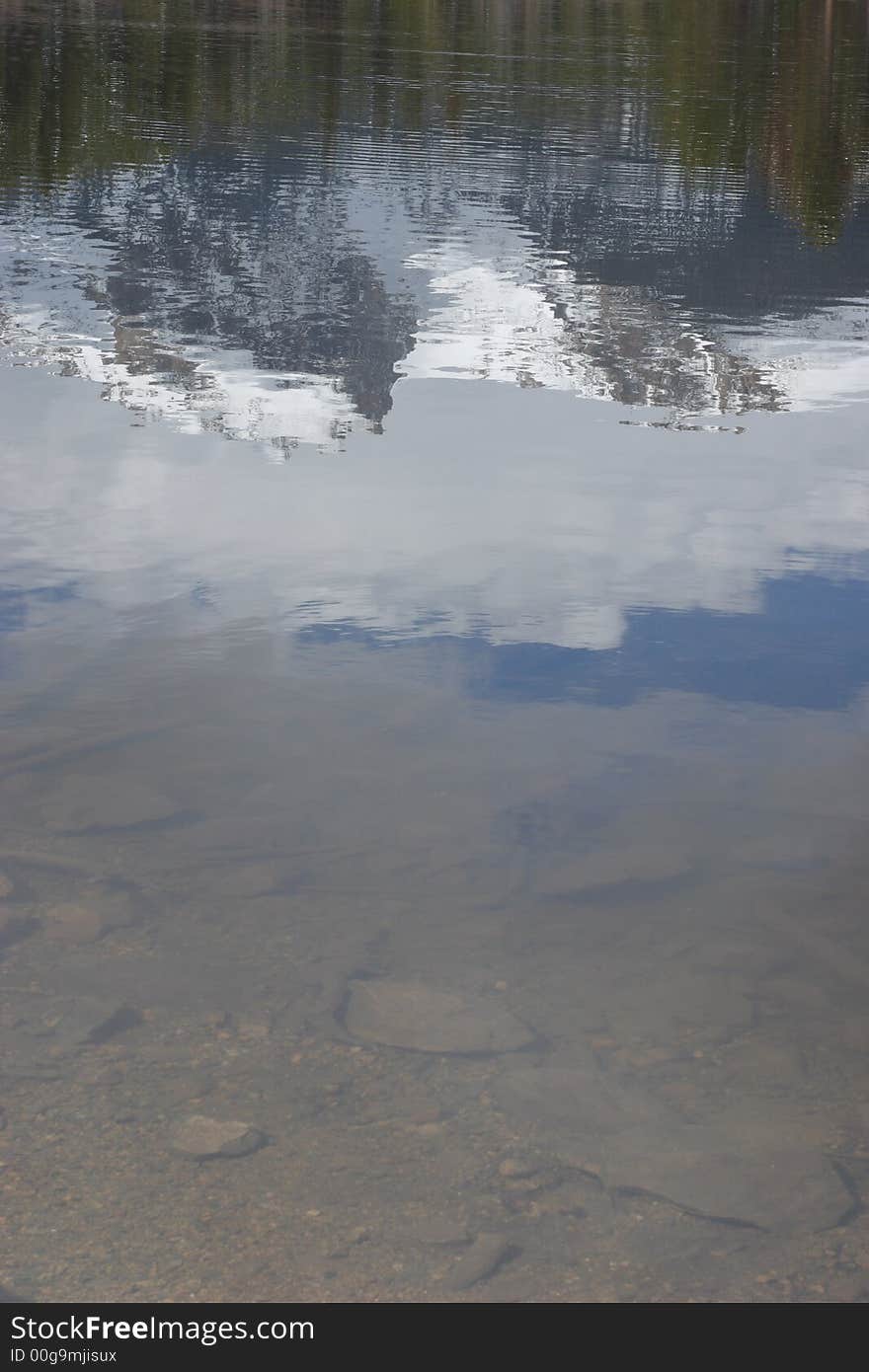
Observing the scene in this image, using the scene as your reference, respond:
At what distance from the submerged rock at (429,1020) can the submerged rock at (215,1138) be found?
1.87 feet

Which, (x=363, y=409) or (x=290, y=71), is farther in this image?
(x=290, y=71)

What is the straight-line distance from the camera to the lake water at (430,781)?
432 centimetres

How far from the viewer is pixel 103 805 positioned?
627 centimetres

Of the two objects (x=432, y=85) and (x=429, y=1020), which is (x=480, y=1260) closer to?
(x=429, y=1020)

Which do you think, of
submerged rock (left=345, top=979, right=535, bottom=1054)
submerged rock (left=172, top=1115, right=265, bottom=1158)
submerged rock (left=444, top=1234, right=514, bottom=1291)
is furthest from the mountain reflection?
submerged rock (left=444, top=1234, right=514, bottom=1291)

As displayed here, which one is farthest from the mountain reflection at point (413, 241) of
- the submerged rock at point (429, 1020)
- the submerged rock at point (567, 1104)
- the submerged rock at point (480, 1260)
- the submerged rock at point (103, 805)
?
the submerged rock at point (480, 1260)

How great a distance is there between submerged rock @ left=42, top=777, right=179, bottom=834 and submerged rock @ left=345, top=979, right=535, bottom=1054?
57.1 inches

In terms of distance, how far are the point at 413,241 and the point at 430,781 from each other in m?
12.6

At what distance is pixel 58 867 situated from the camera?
228 inches

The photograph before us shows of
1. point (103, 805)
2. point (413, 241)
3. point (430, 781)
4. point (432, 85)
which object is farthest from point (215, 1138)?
point (432, 85)

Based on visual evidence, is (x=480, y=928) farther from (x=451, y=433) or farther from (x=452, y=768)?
(x=451, y=433)

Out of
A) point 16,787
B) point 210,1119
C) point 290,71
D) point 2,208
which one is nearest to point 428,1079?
point 210,1119

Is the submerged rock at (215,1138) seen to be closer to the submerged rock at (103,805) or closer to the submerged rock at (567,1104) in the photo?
the submerged rock at (567,1104)
